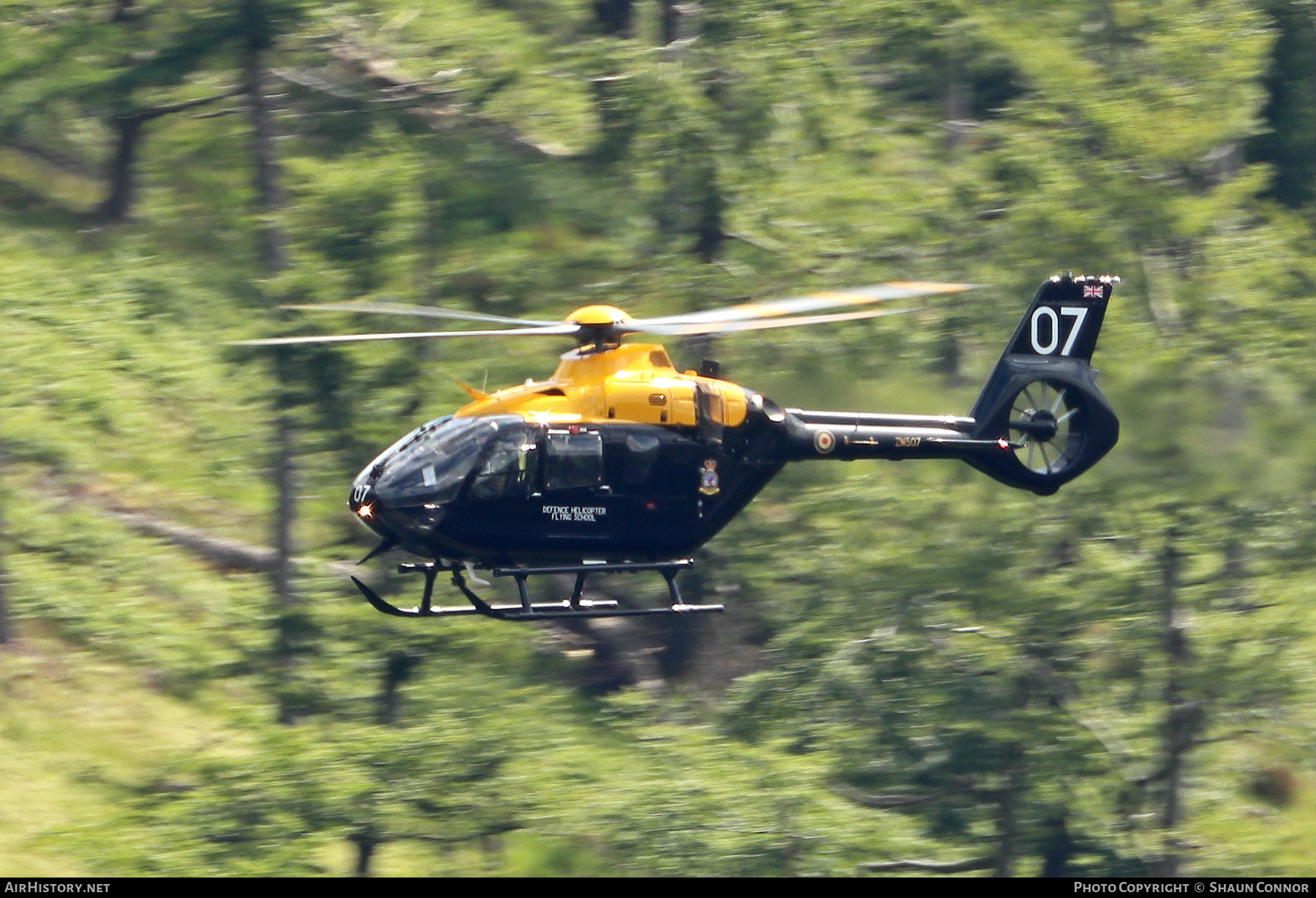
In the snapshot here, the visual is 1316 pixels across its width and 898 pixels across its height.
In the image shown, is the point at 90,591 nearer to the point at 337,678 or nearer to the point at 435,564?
the point at 337,678

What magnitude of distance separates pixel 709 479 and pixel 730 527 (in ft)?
24.1

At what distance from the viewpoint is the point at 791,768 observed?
17906mm

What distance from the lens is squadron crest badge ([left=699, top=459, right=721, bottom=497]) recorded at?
1202 cm

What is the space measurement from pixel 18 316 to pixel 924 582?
11.5 metres

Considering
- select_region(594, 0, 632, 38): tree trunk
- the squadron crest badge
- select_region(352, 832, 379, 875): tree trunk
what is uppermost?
select_region(594, 0, 632, 38): tree trunk

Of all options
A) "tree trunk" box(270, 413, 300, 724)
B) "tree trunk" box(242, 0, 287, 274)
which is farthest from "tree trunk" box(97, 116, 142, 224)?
"tree trunk" box(270, 413, 300, 724)

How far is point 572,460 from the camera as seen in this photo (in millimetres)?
11430

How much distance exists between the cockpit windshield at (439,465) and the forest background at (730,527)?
22.2 ft

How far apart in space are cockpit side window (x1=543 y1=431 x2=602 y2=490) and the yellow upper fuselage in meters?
0.13

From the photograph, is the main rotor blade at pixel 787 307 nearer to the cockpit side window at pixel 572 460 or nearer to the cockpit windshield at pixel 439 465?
the cockpit side window at pixel 572 460

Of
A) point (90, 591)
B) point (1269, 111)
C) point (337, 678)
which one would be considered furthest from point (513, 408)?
point (1269, 111)

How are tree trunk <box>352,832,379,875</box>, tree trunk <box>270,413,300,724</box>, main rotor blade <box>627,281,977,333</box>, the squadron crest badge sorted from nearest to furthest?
1. main rotor blade <box>627,281,977,333</box>
2. the squadron crest badge
3. tree trunk <box>352,832,379,875</box>
4. tree trunk <box>270,413,300,724</box>

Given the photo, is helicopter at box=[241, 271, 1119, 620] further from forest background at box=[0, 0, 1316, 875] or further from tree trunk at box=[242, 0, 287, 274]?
tree trunk at box=[242, 0, 287, 274]

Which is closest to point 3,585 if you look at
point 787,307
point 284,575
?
point 284,575
